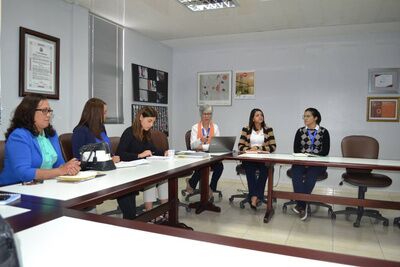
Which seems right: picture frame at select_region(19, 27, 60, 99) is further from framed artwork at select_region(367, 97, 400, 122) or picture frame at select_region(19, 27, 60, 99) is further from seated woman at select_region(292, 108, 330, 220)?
framed artwork at select_region(367, 97, 400, 122)

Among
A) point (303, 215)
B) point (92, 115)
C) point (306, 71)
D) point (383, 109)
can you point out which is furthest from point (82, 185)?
point (383, 109)

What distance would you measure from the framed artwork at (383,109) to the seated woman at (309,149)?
4.69ft

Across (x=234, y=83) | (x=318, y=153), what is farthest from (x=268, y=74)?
(x=318, y=153)

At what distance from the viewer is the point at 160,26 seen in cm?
441

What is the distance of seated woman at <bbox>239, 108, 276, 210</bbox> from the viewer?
3.93 m

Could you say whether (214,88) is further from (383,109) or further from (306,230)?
(306,230)

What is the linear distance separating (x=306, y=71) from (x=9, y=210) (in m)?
4.73

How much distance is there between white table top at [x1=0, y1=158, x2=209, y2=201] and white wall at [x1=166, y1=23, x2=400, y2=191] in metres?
3.27

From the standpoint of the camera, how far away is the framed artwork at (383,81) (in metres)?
4.68

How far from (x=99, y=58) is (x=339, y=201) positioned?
10.7ft

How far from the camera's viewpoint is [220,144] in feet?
12.1

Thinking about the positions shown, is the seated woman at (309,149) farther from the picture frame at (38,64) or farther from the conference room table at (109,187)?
the picture frame at (38,64)

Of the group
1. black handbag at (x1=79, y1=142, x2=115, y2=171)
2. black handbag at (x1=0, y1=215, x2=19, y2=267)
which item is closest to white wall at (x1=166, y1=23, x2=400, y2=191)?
black handbag at (x1=79, y1=142, x2=115, y2=171)

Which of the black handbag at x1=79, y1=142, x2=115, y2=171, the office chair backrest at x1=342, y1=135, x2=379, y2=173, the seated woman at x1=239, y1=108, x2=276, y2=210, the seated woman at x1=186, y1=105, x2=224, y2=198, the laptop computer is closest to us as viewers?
the black handbag at x1=79, y1=142, x2=115, y2=171
